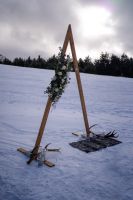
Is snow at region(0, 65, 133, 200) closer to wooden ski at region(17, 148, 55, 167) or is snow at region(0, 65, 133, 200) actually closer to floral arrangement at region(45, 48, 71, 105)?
wooden ski at region(17, 148, 55, 167)

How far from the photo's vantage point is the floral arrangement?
16.7 feet

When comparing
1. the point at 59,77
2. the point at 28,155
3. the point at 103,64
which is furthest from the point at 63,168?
the point at 103,64

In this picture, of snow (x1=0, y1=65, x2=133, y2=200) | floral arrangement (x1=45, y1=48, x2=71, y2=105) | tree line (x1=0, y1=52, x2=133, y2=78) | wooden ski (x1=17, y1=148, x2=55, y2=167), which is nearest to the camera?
snow (x1=0, y1=65, x2=133, y2=200)

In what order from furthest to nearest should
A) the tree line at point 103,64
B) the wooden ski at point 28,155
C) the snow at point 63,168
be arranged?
the tree line at point 103,64 < the wooden ski at point 28,155 < the snow at point 63,168

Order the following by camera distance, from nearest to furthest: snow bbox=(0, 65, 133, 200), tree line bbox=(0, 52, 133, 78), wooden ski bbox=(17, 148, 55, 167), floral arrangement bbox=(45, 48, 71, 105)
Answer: snow bbox=(0, 65, 133, 200)
wooden ski bbox=(17, 148, 55, 167)
floral arrangement bbox=(45, 48, 71, 105)
tree line bbox=(0, 52, 133, 78)

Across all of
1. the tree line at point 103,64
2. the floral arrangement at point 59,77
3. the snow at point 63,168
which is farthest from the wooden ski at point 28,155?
the tree line at point 103,64

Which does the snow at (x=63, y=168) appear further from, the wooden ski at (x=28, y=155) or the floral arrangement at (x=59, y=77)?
the floral arrangement at (x=59, y=77)

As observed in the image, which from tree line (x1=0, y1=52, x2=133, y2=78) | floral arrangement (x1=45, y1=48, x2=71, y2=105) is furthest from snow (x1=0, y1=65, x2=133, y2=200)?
tree line (x1=0, y1=52, x2=133, y2=78)

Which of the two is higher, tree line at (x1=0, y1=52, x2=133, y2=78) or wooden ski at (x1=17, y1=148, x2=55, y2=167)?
tree line at (x1=0, y1=52, x2=133, y2=78)

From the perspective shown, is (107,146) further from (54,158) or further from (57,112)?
(57,112)

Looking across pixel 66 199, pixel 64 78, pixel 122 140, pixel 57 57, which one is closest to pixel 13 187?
pixel 66 199

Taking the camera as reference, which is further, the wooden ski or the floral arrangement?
the floral arrangement

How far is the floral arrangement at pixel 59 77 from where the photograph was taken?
5.08 meters

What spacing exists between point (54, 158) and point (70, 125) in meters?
3.04
